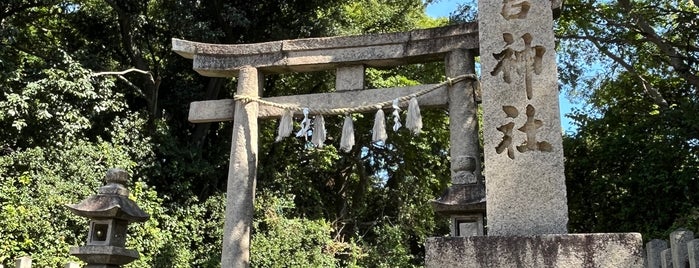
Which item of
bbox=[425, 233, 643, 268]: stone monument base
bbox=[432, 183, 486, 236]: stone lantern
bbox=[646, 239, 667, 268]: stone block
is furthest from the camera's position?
bbox=[432, 183, 486, 236]: stone lantern

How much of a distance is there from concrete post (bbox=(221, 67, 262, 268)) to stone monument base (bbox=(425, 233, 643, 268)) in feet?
14.3

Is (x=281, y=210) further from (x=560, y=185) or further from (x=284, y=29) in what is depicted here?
(x=560, y=185)

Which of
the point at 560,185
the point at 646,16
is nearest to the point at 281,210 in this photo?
the point at 646,16

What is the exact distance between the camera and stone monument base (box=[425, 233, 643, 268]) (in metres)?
2.75

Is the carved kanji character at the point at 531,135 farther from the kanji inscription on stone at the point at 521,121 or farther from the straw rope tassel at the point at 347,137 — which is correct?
A: the straw rope tassel at the point at 347,137

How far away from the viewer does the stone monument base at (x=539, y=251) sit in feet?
9.03

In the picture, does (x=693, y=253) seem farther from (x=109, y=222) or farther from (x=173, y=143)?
(x=173, y=143)

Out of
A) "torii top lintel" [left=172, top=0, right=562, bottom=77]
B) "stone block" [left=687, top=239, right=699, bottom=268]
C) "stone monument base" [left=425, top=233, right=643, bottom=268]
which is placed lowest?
"stone monument base" [left=425, top=233, right=643, bottom=268]

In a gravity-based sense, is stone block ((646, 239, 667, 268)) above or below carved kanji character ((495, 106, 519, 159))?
below

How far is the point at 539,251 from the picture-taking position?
281 cm

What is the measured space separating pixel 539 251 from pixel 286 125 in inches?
182

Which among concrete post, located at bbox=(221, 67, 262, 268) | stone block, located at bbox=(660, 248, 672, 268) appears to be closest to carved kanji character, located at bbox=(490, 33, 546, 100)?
stone block, located at bbox=(660, 248, 672, 268)

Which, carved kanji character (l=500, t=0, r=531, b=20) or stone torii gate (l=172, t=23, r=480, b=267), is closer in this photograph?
carved kanji character (l=500, t=0, r=531, b=20)

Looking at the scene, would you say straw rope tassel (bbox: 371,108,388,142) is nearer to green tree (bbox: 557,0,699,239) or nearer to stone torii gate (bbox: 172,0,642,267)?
stone torii gate (bbox: 172,0,642,267)
